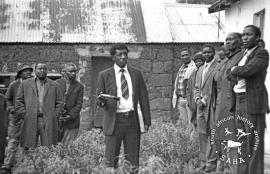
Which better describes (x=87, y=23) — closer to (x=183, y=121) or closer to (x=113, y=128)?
(x=183, y=121)

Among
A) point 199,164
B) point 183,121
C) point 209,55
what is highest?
point 209,55

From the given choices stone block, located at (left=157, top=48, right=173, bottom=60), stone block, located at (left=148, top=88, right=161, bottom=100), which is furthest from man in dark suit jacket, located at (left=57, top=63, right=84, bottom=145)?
stone block, located at (left=157, top=48, right=173, bottom=60)

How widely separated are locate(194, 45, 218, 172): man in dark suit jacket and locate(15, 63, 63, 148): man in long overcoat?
2069mm

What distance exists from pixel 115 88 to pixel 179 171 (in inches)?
55.2

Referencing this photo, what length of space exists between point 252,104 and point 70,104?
3152 millimetres

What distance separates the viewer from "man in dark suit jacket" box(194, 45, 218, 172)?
556 centimetres

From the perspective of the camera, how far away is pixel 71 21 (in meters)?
11.1

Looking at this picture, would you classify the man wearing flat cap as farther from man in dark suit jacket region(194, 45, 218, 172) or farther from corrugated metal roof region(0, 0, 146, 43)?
corrugated metal roof region(0, 0, 146, 43)

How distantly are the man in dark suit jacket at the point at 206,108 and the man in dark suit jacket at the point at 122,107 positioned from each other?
3.29 feet

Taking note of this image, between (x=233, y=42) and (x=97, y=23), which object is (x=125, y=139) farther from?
(x=97, y=23)

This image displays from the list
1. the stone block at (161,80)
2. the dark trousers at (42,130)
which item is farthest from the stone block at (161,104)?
the dark trousers at (42,130)

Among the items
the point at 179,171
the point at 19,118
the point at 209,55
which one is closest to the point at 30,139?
the point at 19,118

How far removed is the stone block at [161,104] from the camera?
35.8 ft

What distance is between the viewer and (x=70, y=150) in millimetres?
5945
